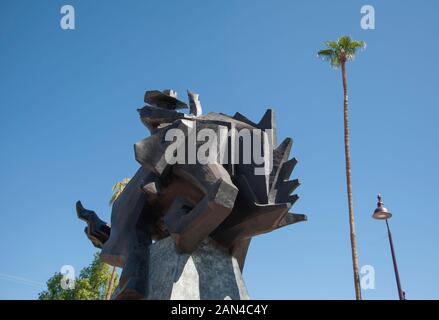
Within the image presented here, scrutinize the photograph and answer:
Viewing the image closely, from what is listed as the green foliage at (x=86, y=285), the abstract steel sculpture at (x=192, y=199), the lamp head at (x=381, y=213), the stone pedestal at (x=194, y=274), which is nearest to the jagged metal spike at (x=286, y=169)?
the abstract steel sculpture at (x=192, y=199)

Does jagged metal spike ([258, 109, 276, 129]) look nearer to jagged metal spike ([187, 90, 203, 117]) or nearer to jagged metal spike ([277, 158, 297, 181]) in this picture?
jagged metal spike ([277, 158, 297, 181])

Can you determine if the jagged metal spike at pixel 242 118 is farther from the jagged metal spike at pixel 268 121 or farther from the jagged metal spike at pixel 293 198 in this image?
the jagged metal spike at pixel 293 198

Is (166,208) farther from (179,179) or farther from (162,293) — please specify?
(162,293)

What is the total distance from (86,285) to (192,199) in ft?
73.1

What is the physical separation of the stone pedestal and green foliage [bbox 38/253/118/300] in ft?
69.4

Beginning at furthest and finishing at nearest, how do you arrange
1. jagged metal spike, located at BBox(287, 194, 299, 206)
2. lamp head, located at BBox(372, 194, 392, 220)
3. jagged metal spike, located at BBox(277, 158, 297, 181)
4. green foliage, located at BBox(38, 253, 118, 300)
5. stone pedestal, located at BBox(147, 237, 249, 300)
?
green foliage, located at BBox(38, 253, 118, 300)
lamp head, located at BBox(372, 194, 392, 220)
jagged metal spike, located at BBox(277, 158, 297, 181)
jagged metal spike, located at BBox(287, 194, 299, 206)
stone pedestal, located at BBox(147, 237, 249, 300)

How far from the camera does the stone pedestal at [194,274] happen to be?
525 centimetres

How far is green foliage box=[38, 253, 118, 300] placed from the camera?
25472mm

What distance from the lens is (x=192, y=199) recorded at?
5.94 metres

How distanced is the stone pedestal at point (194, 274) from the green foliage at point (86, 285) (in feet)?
69.4

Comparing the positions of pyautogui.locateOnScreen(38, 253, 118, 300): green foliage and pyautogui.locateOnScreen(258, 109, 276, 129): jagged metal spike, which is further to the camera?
pyautogui.locateOnScreen(38, 253, 118, 300): green foliage

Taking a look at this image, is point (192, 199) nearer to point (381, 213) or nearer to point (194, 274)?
point (194, 274)

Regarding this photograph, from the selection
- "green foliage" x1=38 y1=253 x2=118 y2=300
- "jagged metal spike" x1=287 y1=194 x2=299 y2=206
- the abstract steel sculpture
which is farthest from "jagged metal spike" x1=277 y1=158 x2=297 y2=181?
"green foliage" x1=38 y1=253 x2=118 y2=300
